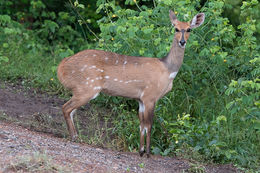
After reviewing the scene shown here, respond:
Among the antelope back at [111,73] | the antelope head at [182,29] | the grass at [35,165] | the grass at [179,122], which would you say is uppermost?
the antelope head at [182,29]

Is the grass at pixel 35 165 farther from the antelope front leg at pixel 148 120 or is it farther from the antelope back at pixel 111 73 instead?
the antelope front leg at pixel 148 120

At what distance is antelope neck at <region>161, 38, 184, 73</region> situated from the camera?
6.61 metres

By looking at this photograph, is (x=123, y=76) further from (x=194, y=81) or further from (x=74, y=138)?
(x=194, y=81)

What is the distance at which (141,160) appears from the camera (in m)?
5.93

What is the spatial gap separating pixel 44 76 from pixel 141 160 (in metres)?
3.37

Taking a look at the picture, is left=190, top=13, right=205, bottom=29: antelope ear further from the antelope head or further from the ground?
the ground

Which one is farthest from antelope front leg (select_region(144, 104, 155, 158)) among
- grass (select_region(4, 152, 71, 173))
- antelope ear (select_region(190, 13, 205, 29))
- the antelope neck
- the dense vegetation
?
grass (select_region(4, 152, 71, 173))

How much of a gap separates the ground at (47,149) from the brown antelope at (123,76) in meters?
0.44

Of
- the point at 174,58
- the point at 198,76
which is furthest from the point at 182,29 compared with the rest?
the point at 198,76

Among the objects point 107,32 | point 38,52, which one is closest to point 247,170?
point 107,32

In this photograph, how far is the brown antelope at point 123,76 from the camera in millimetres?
6301

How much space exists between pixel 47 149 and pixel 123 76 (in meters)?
1.75

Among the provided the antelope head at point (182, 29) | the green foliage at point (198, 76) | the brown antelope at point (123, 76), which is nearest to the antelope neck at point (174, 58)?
the brown antelope at point (123, 76)

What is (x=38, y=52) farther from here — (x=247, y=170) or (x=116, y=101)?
(x=247, y=170)
